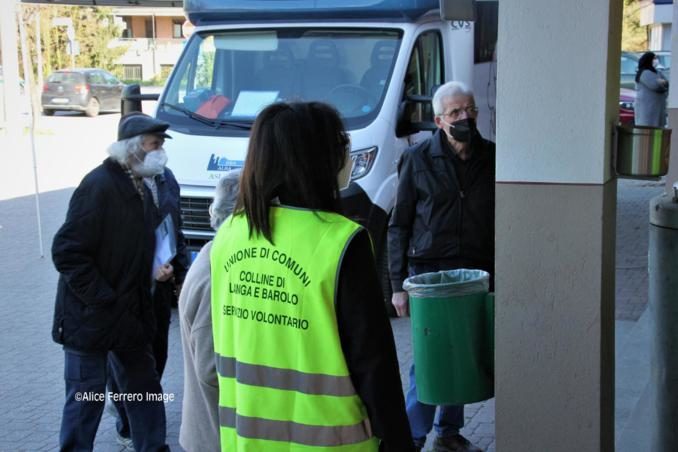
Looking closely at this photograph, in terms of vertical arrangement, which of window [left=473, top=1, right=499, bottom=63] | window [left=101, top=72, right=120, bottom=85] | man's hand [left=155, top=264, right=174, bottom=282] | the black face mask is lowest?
man's hand [left=155, top=264, right=174, bottom=282]

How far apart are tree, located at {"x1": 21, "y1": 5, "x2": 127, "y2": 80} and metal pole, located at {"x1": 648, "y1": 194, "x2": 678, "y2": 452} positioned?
31.0m

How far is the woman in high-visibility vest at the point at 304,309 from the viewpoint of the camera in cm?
245

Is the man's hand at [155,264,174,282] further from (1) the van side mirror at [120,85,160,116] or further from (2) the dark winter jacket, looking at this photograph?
(1) the van side mirror at [120,85,160,116]

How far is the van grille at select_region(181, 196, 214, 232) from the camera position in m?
7.82

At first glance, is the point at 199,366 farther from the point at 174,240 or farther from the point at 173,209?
the point at 173,209

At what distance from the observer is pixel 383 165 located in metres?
7.74

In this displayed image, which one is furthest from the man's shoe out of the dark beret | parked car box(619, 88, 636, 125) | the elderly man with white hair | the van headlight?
parked car box(619, 88, 636, 125)

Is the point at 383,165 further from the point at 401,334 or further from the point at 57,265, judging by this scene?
the point at 57,265

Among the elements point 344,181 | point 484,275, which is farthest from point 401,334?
point 344,181

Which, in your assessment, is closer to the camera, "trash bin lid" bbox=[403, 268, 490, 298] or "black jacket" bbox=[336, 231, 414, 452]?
"black jacket" bbox=[336, 231, 414, 452]

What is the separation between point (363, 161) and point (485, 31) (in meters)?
3.62

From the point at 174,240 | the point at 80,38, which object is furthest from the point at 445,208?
the point at 80,38

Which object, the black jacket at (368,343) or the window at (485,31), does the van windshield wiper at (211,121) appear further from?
the black jacket at (368,343)

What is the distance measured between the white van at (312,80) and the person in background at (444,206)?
262 cm
